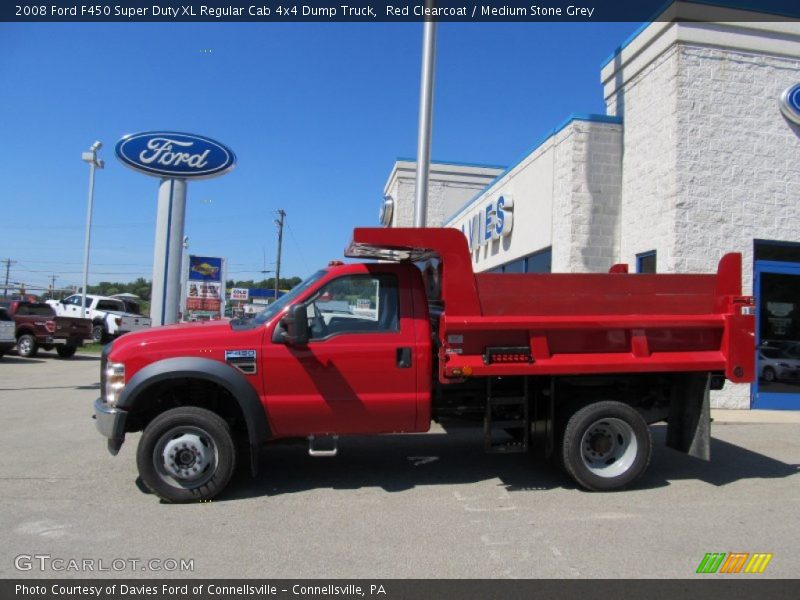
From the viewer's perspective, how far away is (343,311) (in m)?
5.64

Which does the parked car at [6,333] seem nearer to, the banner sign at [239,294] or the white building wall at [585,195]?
the white building wall at [585,195]

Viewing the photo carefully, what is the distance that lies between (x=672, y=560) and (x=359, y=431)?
266 centimetres

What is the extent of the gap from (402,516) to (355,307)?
6.10ft

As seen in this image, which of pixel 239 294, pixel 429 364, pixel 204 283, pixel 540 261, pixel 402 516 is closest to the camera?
pixel 402 516

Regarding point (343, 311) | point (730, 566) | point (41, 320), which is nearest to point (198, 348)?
point (343, 311)

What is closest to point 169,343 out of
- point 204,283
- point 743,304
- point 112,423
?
point 112,423

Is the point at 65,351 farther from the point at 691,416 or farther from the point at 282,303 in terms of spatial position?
the point at 691,416

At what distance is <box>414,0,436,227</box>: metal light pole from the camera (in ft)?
35.9

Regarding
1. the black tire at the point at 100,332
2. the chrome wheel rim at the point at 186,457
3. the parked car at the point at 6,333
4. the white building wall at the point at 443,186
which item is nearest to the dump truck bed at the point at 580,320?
the chrome wheel rim at the point at 186,457

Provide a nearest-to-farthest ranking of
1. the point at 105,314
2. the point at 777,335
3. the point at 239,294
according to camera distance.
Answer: the point at 777,335 → the point at 105,314 → the point at 239,294

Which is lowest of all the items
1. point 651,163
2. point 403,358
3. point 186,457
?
point 186,457

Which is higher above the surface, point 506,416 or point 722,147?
point 722,147

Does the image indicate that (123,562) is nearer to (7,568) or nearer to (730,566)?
(7,568)

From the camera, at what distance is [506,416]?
5871mm
